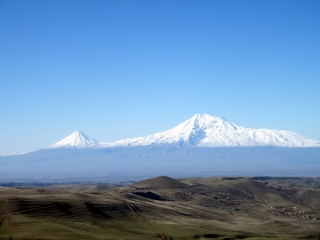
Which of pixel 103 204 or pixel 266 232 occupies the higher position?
pixel 103 204

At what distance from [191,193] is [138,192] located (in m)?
22.6

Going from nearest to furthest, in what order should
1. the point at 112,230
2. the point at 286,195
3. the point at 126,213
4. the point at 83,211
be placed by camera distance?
the point at 112,230, the point at 83,211, the point at 126,213, the point at 286,195

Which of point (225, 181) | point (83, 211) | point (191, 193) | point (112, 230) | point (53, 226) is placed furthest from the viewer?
point (225, 181)

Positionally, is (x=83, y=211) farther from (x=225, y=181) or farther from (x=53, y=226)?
(x=225, y=181)

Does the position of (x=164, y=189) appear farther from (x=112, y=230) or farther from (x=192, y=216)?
(x=112, y=230)

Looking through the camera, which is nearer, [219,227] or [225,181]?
[219,227]

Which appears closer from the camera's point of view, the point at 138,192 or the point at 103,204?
the point at 103,204

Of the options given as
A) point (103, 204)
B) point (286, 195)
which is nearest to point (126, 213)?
point (103, 204)

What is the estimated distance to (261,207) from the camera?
128 meters

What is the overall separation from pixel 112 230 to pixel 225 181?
113 meters

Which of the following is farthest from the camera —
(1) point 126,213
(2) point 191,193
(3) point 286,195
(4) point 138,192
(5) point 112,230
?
(3) point 286,195

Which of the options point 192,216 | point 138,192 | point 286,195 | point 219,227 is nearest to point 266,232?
point 219,227

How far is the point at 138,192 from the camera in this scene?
12225 centimetres

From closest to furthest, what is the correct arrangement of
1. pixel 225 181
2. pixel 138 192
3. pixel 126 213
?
pixel 126 213, pixel 138 192, pixel 225 181
